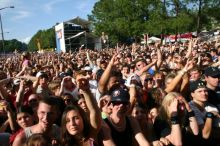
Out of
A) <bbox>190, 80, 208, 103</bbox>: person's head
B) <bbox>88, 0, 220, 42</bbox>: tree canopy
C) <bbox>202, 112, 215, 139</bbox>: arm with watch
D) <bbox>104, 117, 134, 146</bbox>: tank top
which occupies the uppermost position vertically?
<bbox>88, 0, 220, 42</bbox>: tree canopy

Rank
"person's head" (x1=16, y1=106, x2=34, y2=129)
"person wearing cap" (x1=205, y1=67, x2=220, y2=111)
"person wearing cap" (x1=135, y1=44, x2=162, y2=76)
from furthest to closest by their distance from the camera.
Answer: "person wearing cap" (x1=135, y1=44, x2=162, y2=76) → "person wearing cap" (x1=205, y1=67, x2=220, y2=111) → "person's head" (x1=16, y1=106, x2=34, y2=129)

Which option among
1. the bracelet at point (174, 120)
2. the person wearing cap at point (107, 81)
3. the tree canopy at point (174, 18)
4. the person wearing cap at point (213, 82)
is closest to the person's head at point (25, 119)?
the person wearing cap at point (107, 81)

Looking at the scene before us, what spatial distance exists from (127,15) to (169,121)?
185ft

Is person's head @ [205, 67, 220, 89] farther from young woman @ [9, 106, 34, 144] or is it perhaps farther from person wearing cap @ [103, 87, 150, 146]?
young woman @ [9, 106, 34, 144]

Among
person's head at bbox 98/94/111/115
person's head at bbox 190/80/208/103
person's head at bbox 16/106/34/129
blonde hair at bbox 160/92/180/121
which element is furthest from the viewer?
person's head at bbox 190/80/208/103

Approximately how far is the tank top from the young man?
58 centimetres

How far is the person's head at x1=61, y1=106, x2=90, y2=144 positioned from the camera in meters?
3.96

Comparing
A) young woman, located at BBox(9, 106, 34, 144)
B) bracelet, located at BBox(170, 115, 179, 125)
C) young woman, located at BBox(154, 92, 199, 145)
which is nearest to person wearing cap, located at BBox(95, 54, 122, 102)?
young woman, located at BBox(154, 92, 199, 145)

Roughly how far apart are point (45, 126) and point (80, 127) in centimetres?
40

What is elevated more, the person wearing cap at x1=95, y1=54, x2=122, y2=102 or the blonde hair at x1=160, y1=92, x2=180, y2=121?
the person wearing cap at x1=95, y1=54, x2=122, y2=102

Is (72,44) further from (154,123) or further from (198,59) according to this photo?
(154,123)

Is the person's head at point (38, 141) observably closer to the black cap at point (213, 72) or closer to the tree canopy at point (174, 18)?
the black cap at point (213, 72)

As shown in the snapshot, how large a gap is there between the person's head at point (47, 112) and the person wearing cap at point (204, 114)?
79.3 inches

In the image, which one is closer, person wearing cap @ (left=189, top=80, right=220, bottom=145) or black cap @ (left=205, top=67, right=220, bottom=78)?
person wearing cap @ (left=189, top=80, right=220, bottom=145)
